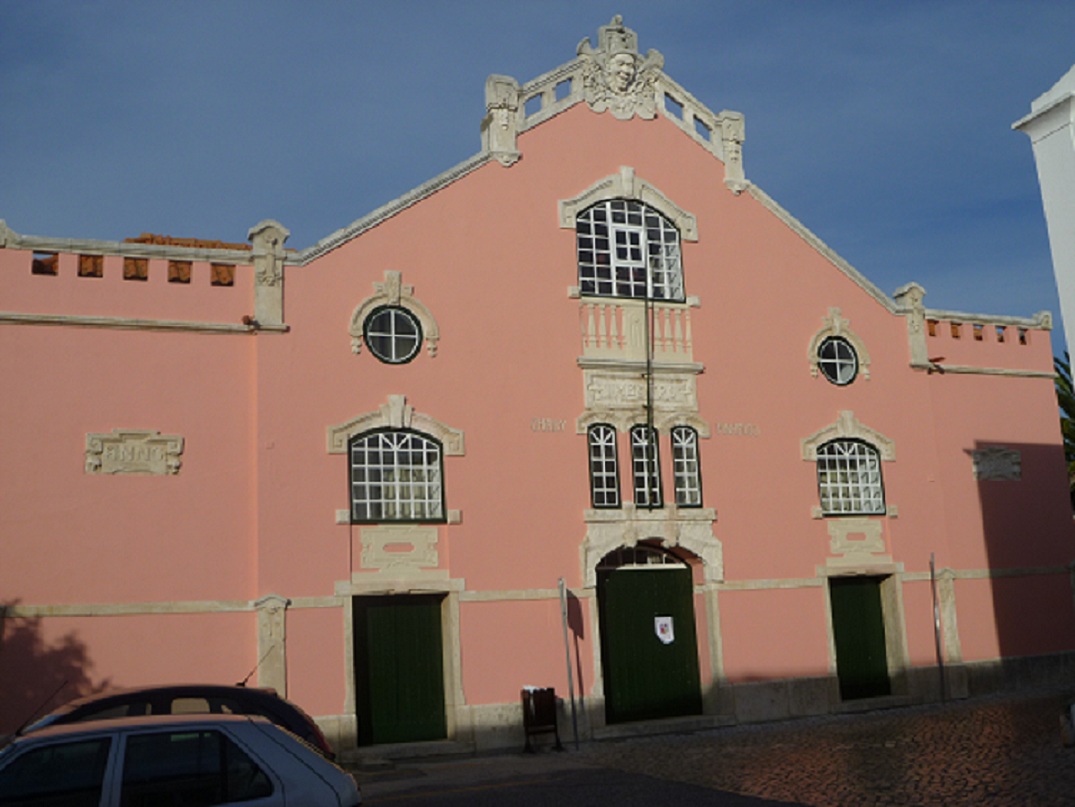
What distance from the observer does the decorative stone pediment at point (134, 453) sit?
16.8 metres

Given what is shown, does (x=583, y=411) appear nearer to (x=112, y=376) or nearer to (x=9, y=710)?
(x=112, y=376)

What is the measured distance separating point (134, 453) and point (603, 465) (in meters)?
7.53

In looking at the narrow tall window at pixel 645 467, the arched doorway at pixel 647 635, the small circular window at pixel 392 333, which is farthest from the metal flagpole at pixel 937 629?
the small circular window at pixel 392 333

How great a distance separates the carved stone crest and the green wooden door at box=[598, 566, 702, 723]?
828 cm

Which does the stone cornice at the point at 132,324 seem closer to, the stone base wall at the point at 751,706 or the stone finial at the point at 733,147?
the stone base wall at the point at 751,706

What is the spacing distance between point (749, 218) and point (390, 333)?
24.7 ft

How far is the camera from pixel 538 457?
63.8 ft

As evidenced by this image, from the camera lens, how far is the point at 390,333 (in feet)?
62.0

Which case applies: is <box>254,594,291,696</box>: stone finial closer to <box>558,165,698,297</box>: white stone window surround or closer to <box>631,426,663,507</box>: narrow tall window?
<box>631,426,663,507</box>: narrow tall window

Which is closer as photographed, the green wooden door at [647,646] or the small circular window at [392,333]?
the small circular window at [392,333]

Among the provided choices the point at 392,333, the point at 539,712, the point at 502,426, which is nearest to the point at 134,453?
the point at 392,333

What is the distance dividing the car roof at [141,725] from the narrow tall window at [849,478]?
16.2 metres

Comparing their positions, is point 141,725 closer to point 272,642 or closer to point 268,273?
point 272,642

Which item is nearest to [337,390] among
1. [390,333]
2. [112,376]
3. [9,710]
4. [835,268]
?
[390,333]
